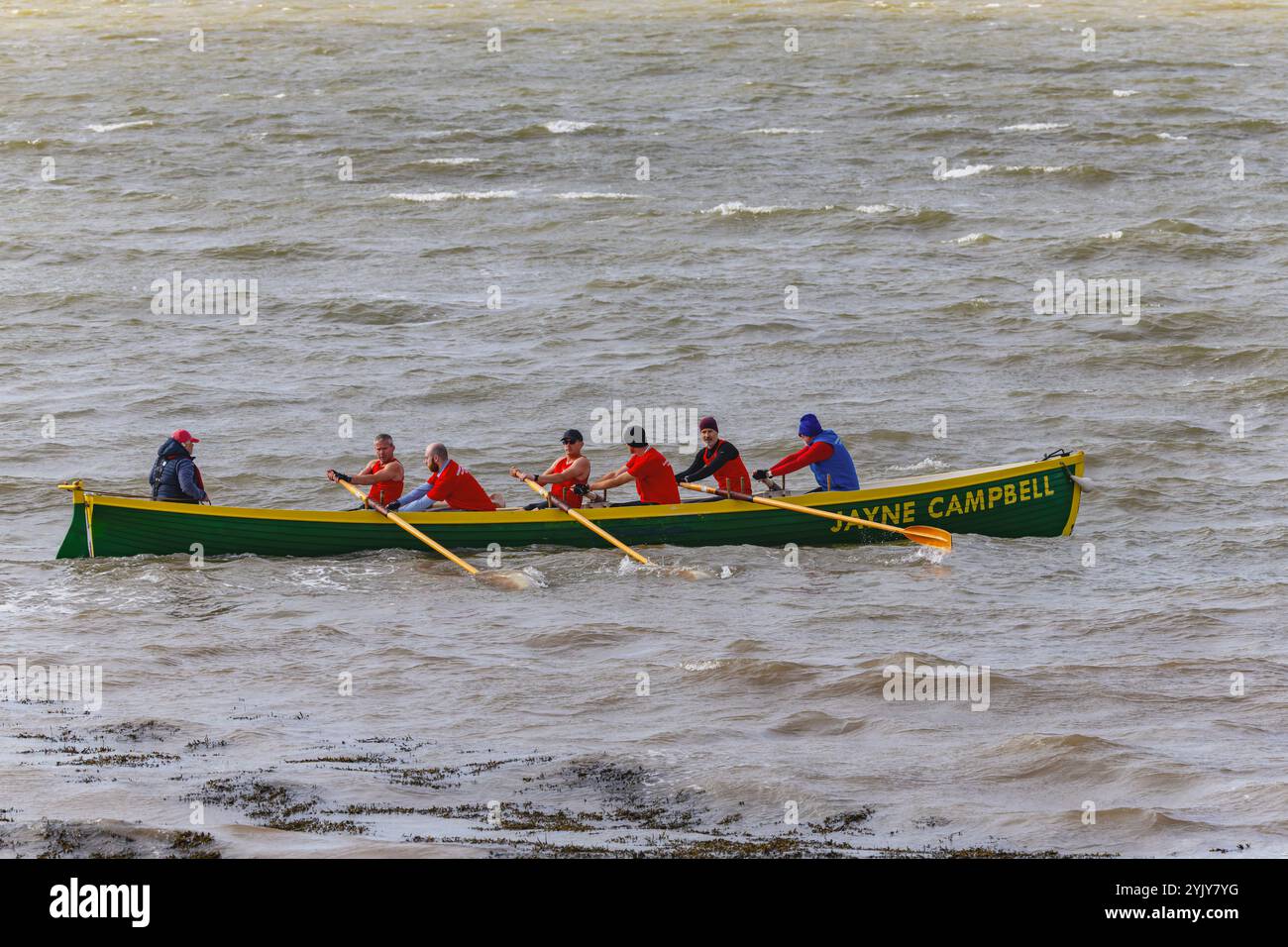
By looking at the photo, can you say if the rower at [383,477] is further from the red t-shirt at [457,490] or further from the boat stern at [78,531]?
the boat stern at [78,531]

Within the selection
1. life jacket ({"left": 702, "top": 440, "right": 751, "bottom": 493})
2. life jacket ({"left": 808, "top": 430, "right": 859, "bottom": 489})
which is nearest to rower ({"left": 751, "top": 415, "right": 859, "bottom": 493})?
life jacket ({"left": 808, "top": 430, "right": 859, "bottom": 489})

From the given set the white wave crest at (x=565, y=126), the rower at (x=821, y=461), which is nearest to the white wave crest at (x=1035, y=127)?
the white wave crest at (x=565, y=126)

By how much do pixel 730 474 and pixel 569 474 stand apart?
189 cm

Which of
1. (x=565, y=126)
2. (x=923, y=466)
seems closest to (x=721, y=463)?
(x=923, y=466)

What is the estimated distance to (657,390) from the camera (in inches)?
1089

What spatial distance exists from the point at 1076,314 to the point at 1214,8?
1443 inches

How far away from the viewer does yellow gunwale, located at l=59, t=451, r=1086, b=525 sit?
17.8 m

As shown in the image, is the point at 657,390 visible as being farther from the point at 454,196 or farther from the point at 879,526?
the point at 454,196

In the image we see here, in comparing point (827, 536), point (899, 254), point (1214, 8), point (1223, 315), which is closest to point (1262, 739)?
point (827, 536)

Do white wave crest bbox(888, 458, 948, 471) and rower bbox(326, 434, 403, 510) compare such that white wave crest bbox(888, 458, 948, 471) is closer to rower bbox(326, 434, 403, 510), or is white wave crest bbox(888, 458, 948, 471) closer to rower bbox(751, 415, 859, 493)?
rower bbox(751, 415, 859, 493)

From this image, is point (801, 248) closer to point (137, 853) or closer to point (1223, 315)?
point (1223, 315)

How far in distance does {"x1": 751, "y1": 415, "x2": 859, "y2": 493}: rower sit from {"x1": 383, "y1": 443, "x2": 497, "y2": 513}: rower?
3269 mm

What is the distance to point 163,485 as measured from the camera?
18.4m

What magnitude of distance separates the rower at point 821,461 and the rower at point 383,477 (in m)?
4.17
